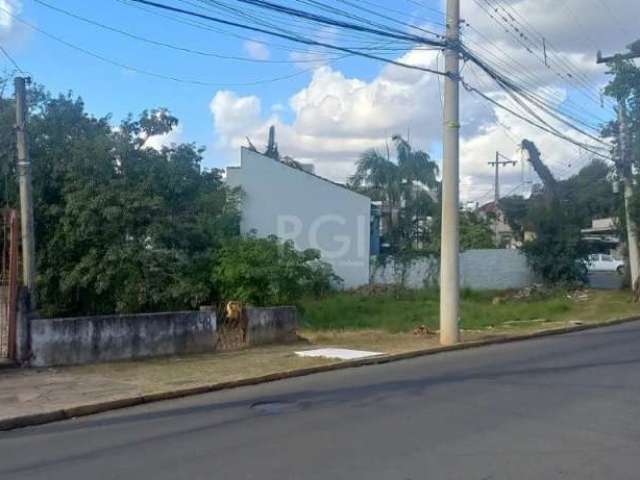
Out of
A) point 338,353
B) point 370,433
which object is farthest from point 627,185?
point 370,433

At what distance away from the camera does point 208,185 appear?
2061 centimetres

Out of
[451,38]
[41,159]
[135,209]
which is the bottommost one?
[135,209]

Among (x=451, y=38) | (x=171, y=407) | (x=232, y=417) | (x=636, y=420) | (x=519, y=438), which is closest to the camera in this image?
(x=519, y=438)

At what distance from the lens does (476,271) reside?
124 ft

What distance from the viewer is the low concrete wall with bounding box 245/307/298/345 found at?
16.5m

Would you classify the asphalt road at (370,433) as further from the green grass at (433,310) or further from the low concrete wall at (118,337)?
the green grass at (433,310)

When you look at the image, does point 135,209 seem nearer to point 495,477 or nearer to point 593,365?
point 593,365

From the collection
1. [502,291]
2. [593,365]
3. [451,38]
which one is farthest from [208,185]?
[502,291]

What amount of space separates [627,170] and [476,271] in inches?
356

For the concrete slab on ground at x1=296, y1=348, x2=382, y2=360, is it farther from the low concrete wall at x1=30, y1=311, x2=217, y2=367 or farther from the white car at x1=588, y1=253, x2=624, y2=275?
the white car at x1=588, y1=253, x2=624, y2=275

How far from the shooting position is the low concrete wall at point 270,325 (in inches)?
650

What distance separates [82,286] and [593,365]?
10.6 metres

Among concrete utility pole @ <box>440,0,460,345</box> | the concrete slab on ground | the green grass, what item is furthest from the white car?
the concrete slab on ground

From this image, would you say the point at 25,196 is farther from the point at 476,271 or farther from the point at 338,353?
the point at 476,271
